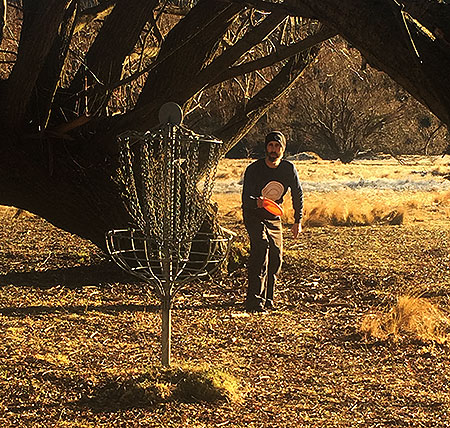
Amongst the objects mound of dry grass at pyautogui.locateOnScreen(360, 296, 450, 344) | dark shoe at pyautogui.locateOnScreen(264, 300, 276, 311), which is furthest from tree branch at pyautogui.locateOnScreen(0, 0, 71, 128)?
mound of dry grass at pyautogui.locateOnScreen(360, 296, 450, 344)

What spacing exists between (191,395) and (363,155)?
38790 mm

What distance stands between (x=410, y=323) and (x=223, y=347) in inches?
63.2

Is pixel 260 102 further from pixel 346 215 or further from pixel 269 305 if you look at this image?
pixel 346 215

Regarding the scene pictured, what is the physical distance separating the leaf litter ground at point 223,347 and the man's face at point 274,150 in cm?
137

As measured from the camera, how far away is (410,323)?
6477 millimetres

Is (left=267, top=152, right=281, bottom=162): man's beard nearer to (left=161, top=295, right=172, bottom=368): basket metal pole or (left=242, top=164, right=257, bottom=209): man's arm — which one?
(left=242, top=164, right=257, bottom=209): man's arm

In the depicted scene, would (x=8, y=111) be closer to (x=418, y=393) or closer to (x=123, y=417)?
(x=123, y=417)

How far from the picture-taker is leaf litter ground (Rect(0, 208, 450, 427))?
450cm

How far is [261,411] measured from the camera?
14.9ft

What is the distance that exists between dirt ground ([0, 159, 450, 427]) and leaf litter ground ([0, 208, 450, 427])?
13 millimetres

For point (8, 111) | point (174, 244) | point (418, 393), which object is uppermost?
point (8, 111)

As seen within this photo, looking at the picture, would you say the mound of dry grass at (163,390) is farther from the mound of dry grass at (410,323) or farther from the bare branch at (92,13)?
the bare branch at (92,13)

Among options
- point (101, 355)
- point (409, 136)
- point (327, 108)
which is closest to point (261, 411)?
point (101, 355)

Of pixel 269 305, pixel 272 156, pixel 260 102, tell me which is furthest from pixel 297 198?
pixel 260 102
